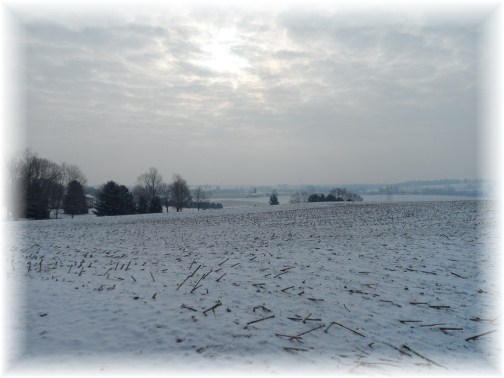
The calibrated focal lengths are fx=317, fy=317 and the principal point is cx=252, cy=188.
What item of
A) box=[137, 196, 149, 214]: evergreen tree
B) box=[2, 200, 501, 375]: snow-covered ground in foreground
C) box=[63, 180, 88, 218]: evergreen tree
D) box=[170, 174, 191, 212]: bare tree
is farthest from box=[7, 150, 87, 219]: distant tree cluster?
box=[2, 200, 501, 375]: snow-covered ground in foreground

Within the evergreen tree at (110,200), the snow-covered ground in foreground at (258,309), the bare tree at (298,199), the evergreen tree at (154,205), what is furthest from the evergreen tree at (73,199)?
the bare tree at (298,199)

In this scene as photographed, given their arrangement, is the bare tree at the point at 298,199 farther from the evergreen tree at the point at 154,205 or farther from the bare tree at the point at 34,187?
the bare tree at the point at 34,187

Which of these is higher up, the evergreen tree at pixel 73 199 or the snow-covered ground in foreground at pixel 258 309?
the evergreen tree at pixel 73 199

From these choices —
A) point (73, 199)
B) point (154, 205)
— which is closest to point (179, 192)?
point (154, 205)

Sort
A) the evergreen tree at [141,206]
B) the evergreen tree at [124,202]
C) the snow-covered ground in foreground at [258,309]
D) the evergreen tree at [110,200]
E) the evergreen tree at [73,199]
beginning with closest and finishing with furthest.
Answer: the snow-covered ground in foreground at [258,309]
the evergreen tree at [110,200]
the evergreen tree at [124,202]
the evergreen tree at [73,199]
the evergreen tree at [141,206]

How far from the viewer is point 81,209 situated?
71312 mm

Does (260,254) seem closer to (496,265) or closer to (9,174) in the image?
(496,265)

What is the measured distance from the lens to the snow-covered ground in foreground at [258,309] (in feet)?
19.6

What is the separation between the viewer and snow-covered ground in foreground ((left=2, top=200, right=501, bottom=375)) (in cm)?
596

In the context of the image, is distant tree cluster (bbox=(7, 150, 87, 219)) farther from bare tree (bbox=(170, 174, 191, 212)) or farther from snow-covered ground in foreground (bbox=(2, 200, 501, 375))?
snow-covered ground in foreground (bbox=(2, 200, 501, 375))

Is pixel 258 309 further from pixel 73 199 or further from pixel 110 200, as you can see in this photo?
pixel 73 199

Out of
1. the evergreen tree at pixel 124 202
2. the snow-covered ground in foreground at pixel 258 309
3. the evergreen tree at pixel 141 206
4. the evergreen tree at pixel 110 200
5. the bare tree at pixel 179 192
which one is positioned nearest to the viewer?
the snow-covered ground in foreground at pixel 258 309

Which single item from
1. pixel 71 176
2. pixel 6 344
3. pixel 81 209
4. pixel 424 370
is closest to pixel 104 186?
pixel 81 209

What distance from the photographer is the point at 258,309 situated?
7941 millimetres
